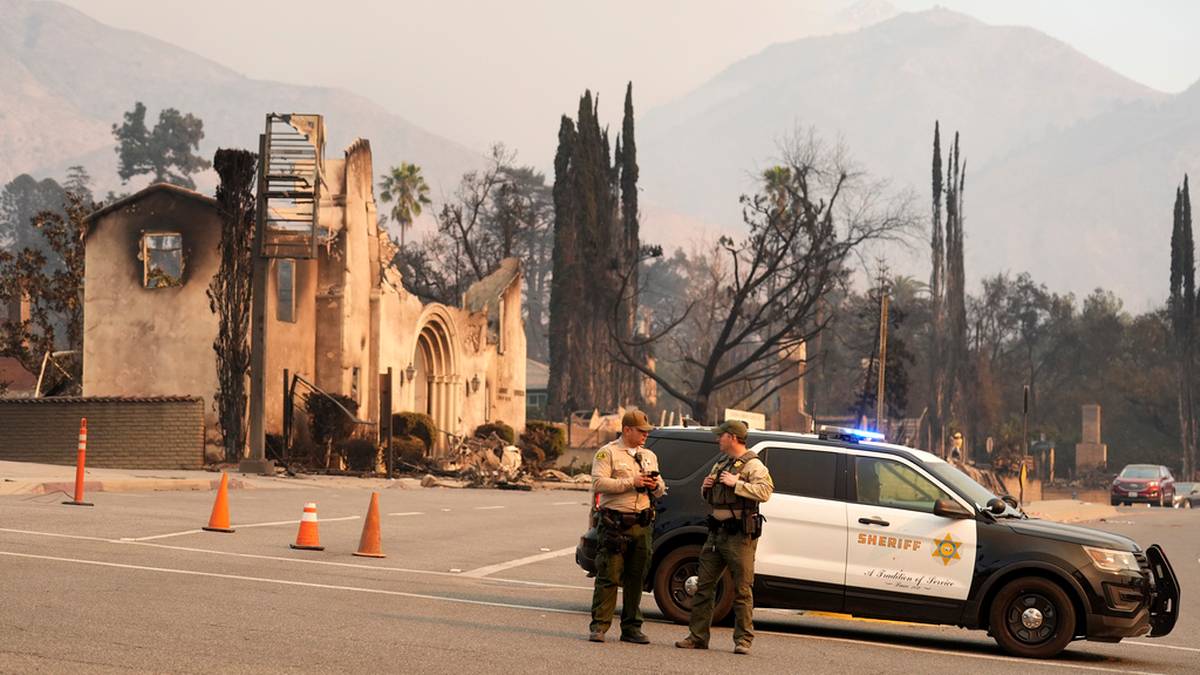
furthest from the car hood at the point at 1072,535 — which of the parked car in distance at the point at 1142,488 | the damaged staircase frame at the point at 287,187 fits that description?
the parked car in distance at the point at 1142,488

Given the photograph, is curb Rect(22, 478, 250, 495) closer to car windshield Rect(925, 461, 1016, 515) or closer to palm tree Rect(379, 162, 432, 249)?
car windshield Rect(925, 461, 1016, 515)

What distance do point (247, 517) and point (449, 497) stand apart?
11541mm

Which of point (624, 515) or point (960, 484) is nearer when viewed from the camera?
point (624, 515)

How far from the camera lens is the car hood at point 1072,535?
46.4 ft

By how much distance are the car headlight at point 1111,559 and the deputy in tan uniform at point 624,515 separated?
12.8 feet

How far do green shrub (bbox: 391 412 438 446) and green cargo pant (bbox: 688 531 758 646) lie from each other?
3557 cm

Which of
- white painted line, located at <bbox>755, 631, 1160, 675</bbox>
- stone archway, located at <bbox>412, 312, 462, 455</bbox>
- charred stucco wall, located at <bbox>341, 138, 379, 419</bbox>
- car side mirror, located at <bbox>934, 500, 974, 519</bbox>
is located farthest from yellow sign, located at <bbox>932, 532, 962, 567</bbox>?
stone archway, located at <bbox>412, 312, 462, 455</bbox>

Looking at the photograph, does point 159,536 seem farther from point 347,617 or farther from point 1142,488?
point 1142,488

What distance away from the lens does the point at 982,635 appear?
1616cm

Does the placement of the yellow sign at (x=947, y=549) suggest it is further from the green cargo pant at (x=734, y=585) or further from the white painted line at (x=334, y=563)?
the white painted line at (x=334, y=563)

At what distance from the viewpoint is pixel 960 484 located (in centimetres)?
1484

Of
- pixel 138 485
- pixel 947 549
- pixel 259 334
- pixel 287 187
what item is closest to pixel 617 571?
pixel 947 549

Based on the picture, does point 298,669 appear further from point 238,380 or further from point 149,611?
point 238,380

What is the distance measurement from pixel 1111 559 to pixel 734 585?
3.49 meters
